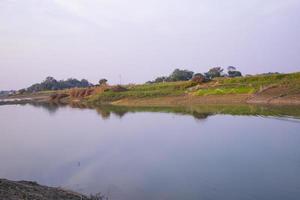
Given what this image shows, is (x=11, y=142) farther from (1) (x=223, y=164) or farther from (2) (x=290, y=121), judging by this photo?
(2) (x=290, y=121)

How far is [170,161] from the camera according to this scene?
577 inches

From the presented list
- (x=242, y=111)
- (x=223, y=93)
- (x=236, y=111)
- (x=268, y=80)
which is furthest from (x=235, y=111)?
(x=268, y=80)

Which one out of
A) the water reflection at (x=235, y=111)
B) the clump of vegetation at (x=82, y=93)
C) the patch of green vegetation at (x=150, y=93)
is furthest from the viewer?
the clump of vegetation at (x=82, y=93)

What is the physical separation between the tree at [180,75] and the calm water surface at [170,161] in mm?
67823

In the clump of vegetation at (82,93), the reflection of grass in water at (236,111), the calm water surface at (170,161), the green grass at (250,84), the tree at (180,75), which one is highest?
the tree at (180,75)

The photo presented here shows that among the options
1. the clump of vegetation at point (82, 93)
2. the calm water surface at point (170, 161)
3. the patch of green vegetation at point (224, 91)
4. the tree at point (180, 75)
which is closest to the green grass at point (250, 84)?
the patch of green vegetation at point (224, 91)

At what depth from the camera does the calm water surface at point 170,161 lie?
1081 centimetres

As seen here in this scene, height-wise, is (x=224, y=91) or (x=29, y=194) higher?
(x=224, y=91)

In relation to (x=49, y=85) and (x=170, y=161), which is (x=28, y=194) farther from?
(x=49, y=85)

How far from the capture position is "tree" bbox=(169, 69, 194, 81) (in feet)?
305

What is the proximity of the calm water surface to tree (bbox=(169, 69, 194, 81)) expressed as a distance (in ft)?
223

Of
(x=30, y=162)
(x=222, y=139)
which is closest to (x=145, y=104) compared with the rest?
(x=222, y=139)

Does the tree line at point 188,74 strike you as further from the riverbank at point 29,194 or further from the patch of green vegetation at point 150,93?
the riverbank at point 29,194

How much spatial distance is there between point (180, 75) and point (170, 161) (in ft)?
264
